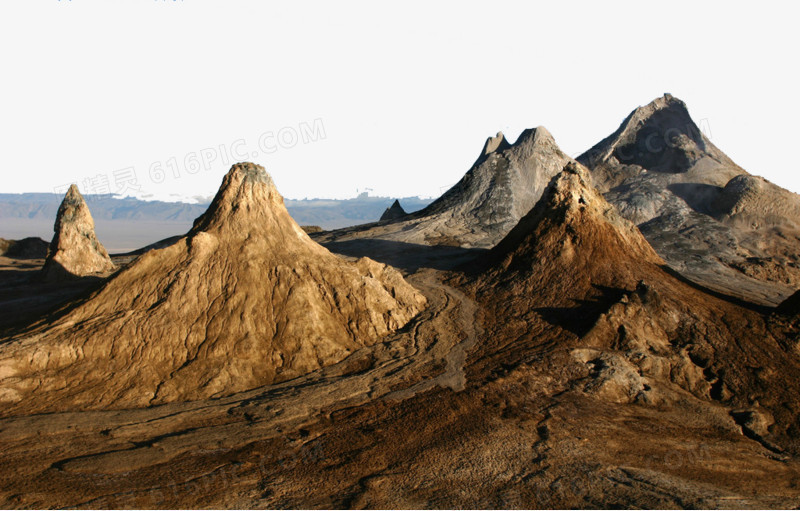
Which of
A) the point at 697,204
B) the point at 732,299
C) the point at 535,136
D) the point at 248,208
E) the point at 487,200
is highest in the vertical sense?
the point at 535,136

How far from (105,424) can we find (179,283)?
553 cm

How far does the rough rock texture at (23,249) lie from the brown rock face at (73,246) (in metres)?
14.3

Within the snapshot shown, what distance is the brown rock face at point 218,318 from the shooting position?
14602mm

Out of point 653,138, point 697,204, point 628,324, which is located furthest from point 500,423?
point 653,138

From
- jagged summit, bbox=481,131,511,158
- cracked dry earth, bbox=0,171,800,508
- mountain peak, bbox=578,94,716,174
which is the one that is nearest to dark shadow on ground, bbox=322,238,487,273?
cracked dry earth, bbox=0,171,800,508

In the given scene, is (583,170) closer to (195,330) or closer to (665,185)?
(195,330)

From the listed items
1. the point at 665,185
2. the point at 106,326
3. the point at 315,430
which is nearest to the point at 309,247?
the point at 106,326

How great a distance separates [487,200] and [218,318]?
30886 mm

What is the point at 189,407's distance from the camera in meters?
13.6

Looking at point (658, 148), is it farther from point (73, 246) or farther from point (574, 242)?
point (73, 246)

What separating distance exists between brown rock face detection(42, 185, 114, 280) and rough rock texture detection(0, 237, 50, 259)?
1429 centimetres

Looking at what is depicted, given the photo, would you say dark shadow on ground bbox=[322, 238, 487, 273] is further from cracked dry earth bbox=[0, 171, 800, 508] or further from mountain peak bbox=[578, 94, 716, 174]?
mountain peak bbox=[578, 94, 716, 174]

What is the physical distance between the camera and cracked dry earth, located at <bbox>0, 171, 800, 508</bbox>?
10.3 meters

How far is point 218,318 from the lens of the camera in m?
16.8
